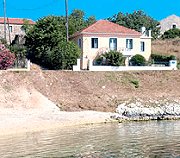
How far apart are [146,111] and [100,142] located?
46.4ft

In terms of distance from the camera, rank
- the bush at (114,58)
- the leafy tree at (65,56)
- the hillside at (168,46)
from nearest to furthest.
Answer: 1. the leafy tree at (65,56)
2. the bush at (114,58)
3. the hillside at (168,46)

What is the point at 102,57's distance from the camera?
57.4 meters

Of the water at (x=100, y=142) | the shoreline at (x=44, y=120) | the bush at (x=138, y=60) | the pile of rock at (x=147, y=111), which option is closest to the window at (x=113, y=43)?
the bush at (x=138, y=60)

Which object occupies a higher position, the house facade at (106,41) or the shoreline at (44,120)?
the house facade at (106,41)

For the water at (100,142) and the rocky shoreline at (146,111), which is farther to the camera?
the rocky shoreline at (146,111)

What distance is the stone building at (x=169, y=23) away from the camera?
335 ft

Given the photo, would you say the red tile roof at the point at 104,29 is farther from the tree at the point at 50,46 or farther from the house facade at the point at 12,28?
the house facade at the point at 12,28

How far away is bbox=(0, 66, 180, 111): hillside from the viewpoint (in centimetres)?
4191

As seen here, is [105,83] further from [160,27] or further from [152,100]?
[160,27]

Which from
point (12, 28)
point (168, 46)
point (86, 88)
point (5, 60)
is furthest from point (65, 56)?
point (12, 28)

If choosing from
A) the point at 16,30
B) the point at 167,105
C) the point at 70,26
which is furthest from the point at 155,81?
the point at 16,30

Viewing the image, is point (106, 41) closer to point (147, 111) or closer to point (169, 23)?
point (147, 111)

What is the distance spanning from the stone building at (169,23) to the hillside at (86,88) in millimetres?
52105

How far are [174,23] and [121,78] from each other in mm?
56161
